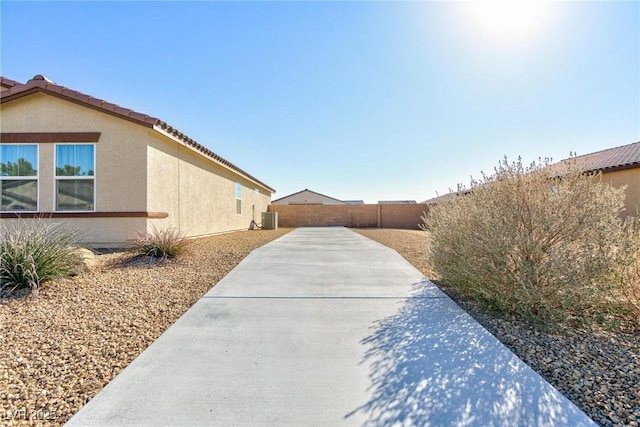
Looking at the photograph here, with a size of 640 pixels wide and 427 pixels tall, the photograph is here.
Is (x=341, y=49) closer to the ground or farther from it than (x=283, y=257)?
farther from it

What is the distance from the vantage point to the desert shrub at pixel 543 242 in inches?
150

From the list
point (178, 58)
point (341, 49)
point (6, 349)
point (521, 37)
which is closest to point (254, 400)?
point (6, 349)

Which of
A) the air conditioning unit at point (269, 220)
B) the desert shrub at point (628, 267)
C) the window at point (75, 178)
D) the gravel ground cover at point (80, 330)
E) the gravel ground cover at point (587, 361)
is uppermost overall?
the window at point (75, 178)

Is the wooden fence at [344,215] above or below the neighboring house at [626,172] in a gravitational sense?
below

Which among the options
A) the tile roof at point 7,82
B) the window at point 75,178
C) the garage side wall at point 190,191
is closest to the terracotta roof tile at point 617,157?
the garage side wall at point 190,191

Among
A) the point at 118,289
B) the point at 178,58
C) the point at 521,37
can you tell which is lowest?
the point at 118,289

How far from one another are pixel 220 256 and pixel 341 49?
8.66 metres

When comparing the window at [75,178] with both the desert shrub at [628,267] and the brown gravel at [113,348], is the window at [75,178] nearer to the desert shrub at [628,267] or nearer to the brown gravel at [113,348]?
the brown gravel at [113,348]

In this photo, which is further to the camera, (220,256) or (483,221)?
(220,256)

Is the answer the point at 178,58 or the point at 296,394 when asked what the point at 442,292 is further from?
the point at 178,58

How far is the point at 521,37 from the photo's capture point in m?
8.85

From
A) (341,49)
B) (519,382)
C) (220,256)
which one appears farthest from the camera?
(341,49)

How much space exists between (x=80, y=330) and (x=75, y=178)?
7269 mm

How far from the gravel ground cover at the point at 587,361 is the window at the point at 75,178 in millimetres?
10471
